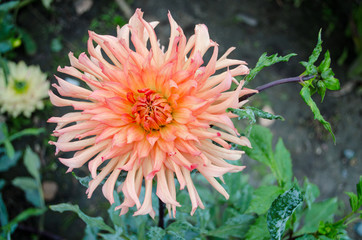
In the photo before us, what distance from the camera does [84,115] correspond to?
82 cm

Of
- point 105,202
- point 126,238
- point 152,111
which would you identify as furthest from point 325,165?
point 152,111

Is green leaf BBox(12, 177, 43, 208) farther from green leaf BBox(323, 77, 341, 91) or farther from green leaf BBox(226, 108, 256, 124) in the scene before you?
green leaf BBox(323, 77, 341, 91)

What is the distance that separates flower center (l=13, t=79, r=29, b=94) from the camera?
6.26 feet

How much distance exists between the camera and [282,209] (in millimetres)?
854

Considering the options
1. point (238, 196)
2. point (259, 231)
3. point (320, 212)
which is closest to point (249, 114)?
point (259, 231)

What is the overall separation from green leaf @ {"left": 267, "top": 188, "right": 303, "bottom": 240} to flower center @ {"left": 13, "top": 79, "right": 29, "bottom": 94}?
162 cm

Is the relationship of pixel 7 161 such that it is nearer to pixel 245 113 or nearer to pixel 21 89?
pixel 21 89

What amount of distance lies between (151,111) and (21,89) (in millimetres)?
1383

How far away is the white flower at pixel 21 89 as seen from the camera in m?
1.90

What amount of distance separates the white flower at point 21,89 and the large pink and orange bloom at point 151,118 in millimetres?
1214

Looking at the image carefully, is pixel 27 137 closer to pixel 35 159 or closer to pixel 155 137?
pixel 35 159

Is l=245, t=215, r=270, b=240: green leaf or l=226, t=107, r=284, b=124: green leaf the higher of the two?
l=226, t=107, r=284, b=124: green leaf

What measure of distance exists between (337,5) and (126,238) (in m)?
2.19

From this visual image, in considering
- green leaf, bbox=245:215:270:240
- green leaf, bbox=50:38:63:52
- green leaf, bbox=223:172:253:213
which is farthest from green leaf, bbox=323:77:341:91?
green leaf, bbox=50:38:63:52
